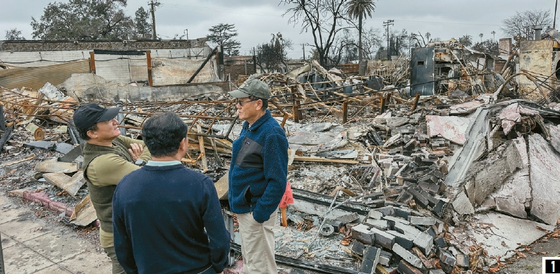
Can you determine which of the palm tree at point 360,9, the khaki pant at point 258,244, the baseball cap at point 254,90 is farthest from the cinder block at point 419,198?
the palm tree at point 360,9

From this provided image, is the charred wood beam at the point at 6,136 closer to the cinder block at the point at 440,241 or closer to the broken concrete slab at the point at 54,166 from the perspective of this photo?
the broken concrete slab at the point at 54,166

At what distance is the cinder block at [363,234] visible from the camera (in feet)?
11.8

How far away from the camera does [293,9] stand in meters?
26.5

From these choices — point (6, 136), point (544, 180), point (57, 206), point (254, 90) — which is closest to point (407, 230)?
point (254, 90)

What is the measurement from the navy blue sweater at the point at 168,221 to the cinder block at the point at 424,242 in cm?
253

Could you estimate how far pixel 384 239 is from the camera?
11.7 feet

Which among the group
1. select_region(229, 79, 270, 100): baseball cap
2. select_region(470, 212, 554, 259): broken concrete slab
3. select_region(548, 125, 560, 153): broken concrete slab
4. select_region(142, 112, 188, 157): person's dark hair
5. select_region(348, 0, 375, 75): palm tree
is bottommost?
select_region(470, 212, 554, 259): broken concrete slab

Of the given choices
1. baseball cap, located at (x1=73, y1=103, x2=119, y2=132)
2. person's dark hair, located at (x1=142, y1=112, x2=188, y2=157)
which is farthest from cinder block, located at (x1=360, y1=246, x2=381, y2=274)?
baseball cap, located at (x1=73, y1=103, x2=119, y2=132)

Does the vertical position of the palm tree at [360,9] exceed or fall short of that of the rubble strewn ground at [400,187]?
it exceeds it

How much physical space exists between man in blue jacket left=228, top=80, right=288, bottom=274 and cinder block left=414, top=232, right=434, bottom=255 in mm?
1728

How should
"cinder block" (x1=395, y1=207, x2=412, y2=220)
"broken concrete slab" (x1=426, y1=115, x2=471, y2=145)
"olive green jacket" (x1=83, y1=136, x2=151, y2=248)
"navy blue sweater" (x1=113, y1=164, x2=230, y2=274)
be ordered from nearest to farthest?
"navy blue sweater" (x1=113, y1=164, x2=230, y2=274), "olive green jacket" (x1=83, y1=136, x2=151, y2=248), "cinder block" (x1=395, y1=207, x2=412, y2=220), "broken concrete slab" (x1=426, y1=115, x2=471, y2=145)

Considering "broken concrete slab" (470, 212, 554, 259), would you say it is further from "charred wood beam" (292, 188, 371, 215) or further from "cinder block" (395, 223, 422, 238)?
"charred wood beam" (292, 188, 371, 215)

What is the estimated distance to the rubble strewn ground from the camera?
3693mm

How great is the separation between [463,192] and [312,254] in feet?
8.27
